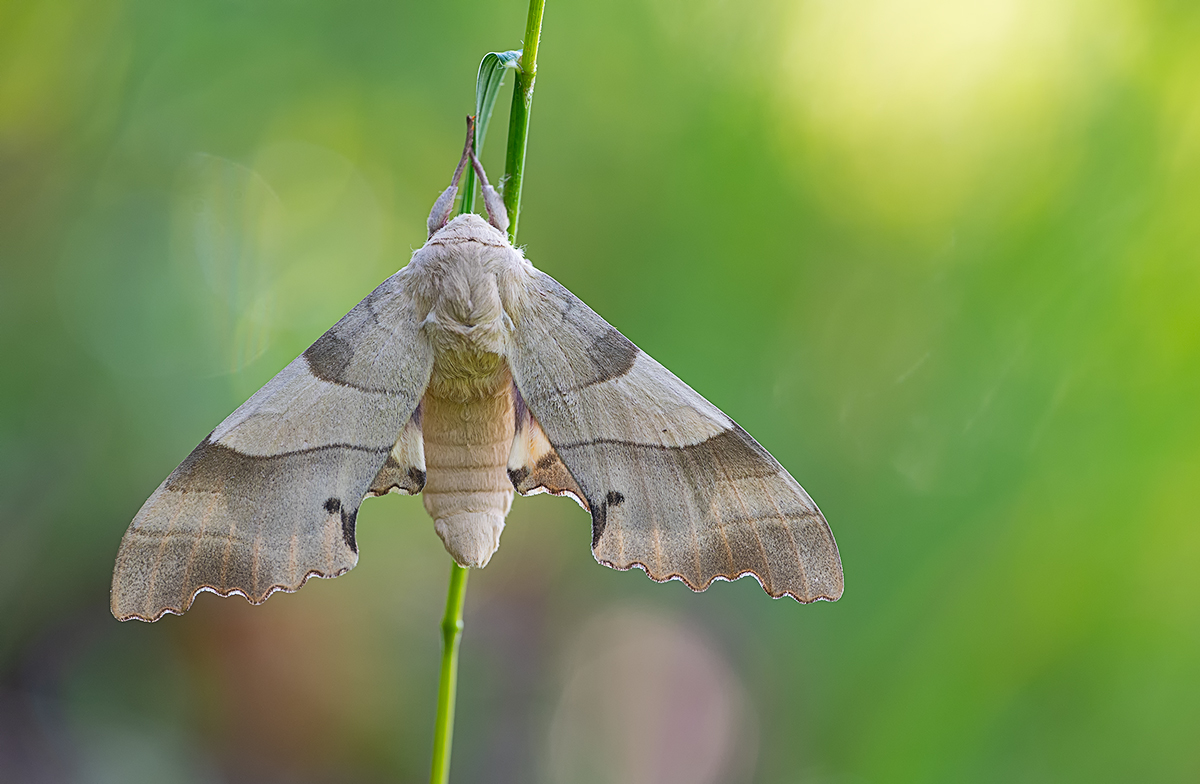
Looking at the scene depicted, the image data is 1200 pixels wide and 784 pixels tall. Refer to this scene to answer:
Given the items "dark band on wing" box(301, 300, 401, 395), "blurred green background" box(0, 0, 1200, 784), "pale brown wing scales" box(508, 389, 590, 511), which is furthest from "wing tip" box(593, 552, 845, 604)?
"blurred green background" box(0, 0, 1200, 784)

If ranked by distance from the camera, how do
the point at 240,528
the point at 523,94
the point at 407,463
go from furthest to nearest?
the point at 407,463 < the point at 240,528 < the point at 523,94

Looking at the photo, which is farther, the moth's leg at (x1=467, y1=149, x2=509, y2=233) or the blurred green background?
the blurred green background

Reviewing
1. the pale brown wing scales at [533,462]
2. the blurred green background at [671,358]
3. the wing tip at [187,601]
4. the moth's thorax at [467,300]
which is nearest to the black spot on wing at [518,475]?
the pale brown wing scales at [533,462]

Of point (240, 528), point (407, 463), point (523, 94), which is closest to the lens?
point (523, 94)

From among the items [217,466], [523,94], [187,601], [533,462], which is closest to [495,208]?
[523,94]

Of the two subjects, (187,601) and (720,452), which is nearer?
(187,601)

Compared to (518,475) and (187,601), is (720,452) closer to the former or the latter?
(518,475)

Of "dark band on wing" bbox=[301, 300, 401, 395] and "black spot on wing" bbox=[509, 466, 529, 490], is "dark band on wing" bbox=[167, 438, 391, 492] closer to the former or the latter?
"dark band on wing" bbox=[301, 300, 401, 395]

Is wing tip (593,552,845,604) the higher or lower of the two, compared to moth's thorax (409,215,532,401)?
lower
